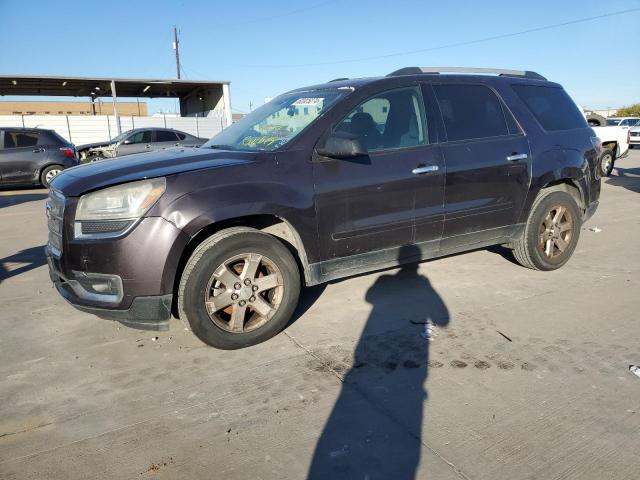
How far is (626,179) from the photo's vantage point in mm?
13602

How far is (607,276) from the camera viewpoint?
197 inches

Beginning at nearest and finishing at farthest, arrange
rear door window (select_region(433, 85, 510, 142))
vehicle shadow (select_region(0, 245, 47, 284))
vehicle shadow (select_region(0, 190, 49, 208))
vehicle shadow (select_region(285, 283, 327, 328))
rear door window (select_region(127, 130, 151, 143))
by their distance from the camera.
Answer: vehicle shadow (select_region(285, 283, 327, 328)), rear door window (select_region(433, 85, 510, 142)), vehicle shadow (select_region(0, 245, 47, 284)), vehicle shadow (select_region(0, 190, 49, 208)), rear door window (select_region(127, 130, 151, 143))

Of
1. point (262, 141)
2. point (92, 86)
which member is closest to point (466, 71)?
point (262, 141)

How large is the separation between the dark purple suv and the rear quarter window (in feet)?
0.07

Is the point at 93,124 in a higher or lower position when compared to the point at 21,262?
higher

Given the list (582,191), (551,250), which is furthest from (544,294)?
(582,191)

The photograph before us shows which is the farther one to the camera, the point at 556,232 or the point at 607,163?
the point at 607,163

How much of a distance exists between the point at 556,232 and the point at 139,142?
15421mm

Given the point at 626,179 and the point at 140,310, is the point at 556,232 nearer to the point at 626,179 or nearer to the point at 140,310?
the point at 140,310

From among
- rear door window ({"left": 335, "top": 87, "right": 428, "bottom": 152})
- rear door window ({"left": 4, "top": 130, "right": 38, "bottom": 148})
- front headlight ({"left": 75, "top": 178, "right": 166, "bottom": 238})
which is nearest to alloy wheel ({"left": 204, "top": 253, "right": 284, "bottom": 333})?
front headlight ({"left": 75, "top": 178, "right": 166, "bottom": 238})

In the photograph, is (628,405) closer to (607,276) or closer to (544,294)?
(544,294)

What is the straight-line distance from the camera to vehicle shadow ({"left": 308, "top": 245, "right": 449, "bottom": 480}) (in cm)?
235

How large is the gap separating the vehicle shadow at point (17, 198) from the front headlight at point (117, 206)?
9.31 meters

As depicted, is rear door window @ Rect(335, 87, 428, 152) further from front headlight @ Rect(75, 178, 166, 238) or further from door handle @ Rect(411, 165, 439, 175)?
front headlight @ Rect(75, 178, 166, 238)
